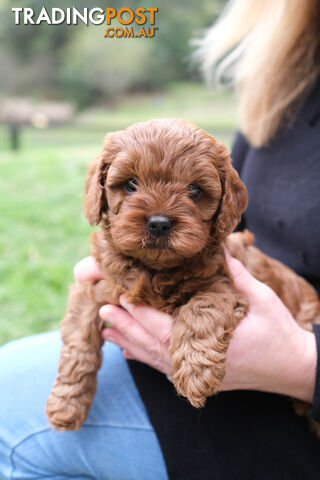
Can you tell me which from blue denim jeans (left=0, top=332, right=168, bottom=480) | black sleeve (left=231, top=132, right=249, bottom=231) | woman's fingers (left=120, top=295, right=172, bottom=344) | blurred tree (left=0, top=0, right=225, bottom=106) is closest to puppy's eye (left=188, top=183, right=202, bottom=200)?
woman's fingers (left=120, top=295, right=172, bottom=344)

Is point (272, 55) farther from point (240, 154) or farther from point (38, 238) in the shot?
point (38, 238)

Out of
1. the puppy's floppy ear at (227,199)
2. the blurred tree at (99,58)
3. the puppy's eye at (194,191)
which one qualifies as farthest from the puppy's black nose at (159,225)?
the blurred tree at (99,58)

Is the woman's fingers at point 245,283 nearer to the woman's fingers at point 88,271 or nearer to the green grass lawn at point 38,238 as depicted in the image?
the woman's fingers at point 88,271

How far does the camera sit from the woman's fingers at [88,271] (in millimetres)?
2643

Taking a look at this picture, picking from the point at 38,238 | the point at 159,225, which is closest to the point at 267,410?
the point at 159,225

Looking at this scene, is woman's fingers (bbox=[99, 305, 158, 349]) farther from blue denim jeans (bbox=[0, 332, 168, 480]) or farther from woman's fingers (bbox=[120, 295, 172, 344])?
blue denim jeans (bbox=[0, 332, 168, 480])

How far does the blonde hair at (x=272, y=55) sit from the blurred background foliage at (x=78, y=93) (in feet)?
12.1

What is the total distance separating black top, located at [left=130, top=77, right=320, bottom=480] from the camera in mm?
2371

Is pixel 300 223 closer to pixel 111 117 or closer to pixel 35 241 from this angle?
pixel 35 241

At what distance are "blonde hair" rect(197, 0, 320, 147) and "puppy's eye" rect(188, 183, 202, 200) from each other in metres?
1.26

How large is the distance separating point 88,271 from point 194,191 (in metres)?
0.81

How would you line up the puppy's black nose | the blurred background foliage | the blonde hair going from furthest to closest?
the blurred background foliage
the blonde hair
the puppy's black nose

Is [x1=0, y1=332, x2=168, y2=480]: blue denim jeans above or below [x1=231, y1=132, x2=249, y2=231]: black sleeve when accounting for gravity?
below

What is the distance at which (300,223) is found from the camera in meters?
2.81
